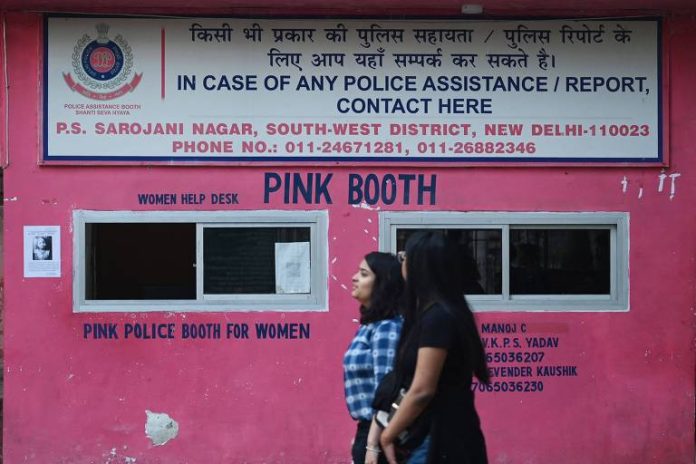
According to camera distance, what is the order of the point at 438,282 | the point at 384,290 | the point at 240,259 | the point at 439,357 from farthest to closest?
the point at 240,259 < the point at 384,290 < the point at 438,282 < the point at 439,357

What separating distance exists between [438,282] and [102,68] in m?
3.96

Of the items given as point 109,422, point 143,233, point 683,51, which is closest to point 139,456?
point 109,422

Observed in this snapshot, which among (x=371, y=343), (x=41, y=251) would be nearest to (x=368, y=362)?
(x=371, y=343)

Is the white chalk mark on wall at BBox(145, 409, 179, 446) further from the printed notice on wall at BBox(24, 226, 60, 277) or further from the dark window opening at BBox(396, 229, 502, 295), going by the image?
the dark window opening at BBox(396, 229, 502, 295)

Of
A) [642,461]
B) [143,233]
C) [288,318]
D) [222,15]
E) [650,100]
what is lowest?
[642,461]

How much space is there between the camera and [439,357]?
393 centimetres

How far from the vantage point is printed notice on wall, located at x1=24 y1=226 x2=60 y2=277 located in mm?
7059

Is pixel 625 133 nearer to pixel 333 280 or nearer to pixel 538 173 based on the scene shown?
pixel 538 173

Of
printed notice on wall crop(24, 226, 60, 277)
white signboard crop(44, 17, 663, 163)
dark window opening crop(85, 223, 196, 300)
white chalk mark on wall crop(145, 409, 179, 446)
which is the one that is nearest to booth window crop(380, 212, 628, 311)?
white signboard crop(44, 17, 663, 163)

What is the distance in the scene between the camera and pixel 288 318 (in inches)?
280

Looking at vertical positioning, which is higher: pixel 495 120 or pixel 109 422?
pixel 495 120

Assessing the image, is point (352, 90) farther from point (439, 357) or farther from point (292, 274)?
point (439, 357)

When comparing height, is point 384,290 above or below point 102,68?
below

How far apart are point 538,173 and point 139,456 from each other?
3.54 meters
